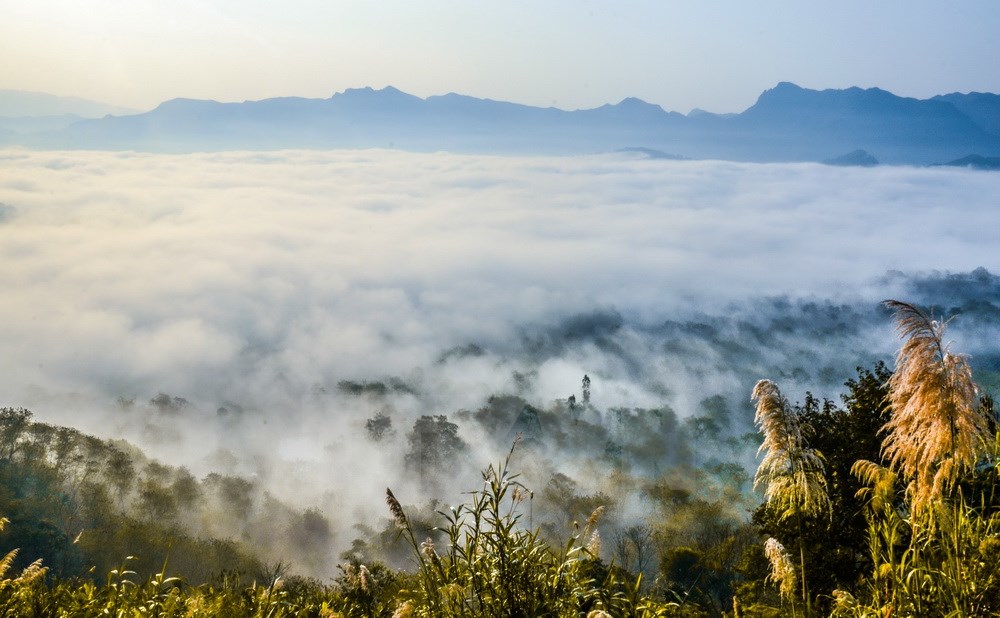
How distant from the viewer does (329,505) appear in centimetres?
12519

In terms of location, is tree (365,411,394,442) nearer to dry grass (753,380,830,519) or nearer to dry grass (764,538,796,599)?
dry grass (753,380,830,519)

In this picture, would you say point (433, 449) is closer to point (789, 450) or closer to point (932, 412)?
point (789, 450)

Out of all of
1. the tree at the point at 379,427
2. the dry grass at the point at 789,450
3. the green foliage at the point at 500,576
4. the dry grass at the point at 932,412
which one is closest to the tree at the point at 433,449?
the tree at the point at 379,427

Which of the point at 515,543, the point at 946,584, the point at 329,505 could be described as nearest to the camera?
the point at 946,584

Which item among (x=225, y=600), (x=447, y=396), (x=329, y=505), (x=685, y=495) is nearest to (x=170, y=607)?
(x=225, y=600)

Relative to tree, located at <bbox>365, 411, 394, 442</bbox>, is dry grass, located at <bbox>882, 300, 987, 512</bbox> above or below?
above

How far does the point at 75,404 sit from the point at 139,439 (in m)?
38.0

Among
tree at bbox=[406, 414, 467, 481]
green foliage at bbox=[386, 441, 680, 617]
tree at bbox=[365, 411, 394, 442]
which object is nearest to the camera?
green foliage at bbox=[386, 441, 680, 617]

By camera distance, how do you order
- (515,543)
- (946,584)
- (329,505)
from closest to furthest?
(946,584) < (515,543) < (329,505)

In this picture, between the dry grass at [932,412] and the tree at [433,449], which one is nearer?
the dry grass at [932,412]

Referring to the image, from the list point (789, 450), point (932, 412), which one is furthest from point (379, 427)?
point (932, 412)

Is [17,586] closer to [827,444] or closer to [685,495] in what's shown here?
[827,444]

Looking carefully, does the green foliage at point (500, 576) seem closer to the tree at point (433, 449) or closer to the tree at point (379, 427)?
the tree at point (433, 449)

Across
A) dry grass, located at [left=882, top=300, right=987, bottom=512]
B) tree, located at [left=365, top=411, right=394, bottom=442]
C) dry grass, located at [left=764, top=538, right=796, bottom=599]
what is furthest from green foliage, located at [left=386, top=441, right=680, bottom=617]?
tree, located at [left=365, top=411, right=394, bottom=442]
